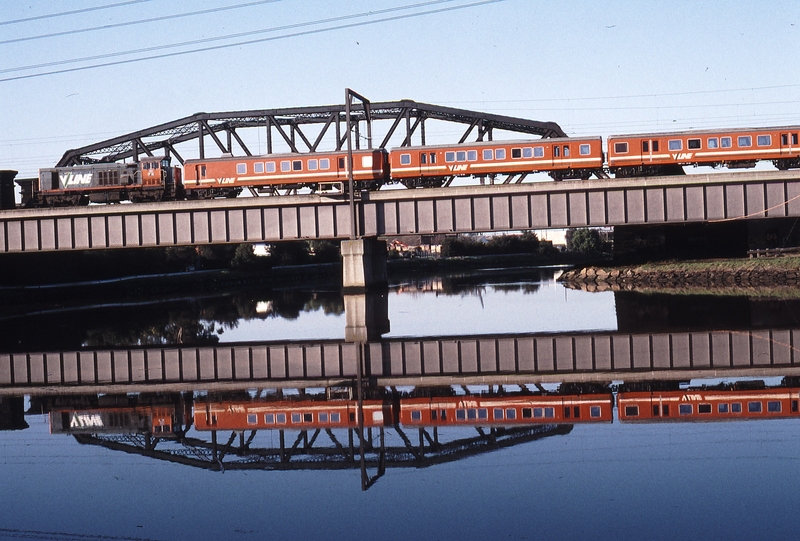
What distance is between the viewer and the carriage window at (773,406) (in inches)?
466

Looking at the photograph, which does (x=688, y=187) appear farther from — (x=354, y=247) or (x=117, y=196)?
(x=117, y=196)

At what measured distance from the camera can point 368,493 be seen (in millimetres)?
8617

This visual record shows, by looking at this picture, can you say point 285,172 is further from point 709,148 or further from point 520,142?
point 709,148

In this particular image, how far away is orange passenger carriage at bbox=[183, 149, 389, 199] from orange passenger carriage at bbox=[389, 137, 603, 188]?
1.47 m

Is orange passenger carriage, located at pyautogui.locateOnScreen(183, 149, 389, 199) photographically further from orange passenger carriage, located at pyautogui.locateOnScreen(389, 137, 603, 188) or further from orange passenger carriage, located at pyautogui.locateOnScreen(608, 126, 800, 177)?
orange passenger carriage, located at pyautogui.locateOnScreen(608, 126, 800, 177)

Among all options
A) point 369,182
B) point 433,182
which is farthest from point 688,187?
point 369,182

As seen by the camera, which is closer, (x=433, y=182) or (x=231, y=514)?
(x=231, y=514)

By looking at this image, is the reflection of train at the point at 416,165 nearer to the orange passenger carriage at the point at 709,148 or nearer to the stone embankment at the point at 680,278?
the orange passenger carriage at the point at 709,148

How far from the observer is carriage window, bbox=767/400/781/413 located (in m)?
11.8

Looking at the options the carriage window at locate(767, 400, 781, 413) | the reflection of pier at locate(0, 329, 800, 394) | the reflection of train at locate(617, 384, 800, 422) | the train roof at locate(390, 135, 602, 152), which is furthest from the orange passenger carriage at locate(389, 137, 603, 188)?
the carriage window at locate(767, 400, 781, 413)

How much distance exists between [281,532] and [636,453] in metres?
4.52

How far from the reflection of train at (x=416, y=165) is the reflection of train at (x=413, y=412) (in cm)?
3346

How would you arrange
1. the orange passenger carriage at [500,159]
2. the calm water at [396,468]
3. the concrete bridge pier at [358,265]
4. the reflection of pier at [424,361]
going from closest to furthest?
the calm water at [396,468], the reflection of pier at [424,361], the orange passenger carriage at [500,159], the concrete bridge pier at [358,265]

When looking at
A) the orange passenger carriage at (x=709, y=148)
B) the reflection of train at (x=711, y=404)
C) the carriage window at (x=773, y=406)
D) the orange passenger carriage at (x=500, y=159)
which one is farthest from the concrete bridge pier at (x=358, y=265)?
the carriage window at (x=773, y=406)
